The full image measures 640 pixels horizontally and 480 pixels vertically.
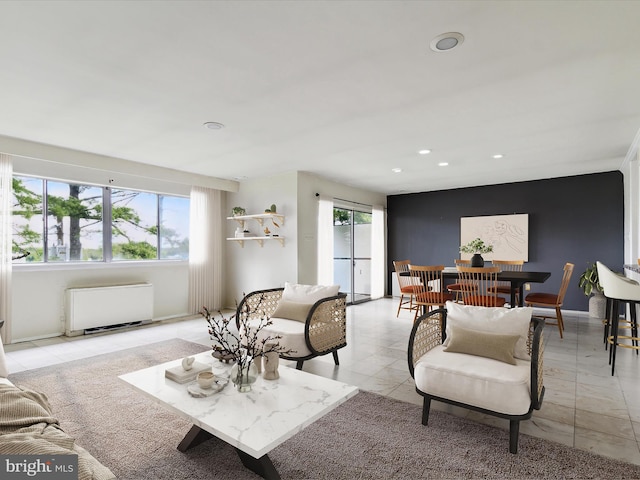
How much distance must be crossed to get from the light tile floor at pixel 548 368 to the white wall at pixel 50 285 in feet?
0.78

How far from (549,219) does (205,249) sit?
6.14 m

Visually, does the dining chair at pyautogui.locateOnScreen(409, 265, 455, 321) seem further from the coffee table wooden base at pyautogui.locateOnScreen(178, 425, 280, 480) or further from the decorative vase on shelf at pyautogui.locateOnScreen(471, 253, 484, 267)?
the coffee table wooden base at pyautogui.locateOnScreen(178, 425, 280, 480)

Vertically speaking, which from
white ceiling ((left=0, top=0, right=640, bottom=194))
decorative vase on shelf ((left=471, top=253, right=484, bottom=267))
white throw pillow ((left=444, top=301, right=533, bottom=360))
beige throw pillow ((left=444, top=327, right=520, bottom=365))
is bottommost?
beige throw pillow ((left=444, top=327, right=520, bottom=365))

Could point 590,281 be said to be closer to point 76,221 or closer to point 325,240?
point 325,240

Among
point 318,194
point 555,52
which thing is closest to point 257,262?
point 318,194

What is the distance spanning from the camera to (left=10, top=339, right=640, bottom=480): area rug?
190cm

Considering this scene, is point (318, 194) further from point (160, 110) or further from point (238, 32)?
point (238, 32)

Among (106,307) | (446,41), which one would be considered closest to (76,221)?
(106,307)

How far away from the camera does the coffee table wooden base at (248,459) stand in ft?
5.98

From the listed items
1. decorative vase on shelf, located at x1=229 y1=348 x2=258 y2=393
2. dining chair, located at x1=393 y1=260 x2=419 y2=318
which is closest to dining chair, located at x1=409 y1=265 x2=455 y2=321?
dining chair, located at x1=393 y1=260 x2=419 y2=318

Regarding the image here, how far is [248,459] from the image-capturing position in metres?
1.91

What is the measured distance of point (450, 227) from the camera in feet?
24.8

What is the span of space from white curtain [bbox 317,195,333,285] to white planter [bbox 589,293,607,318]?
421cm

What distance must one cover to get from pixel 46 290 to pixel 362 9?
16.7 ft
